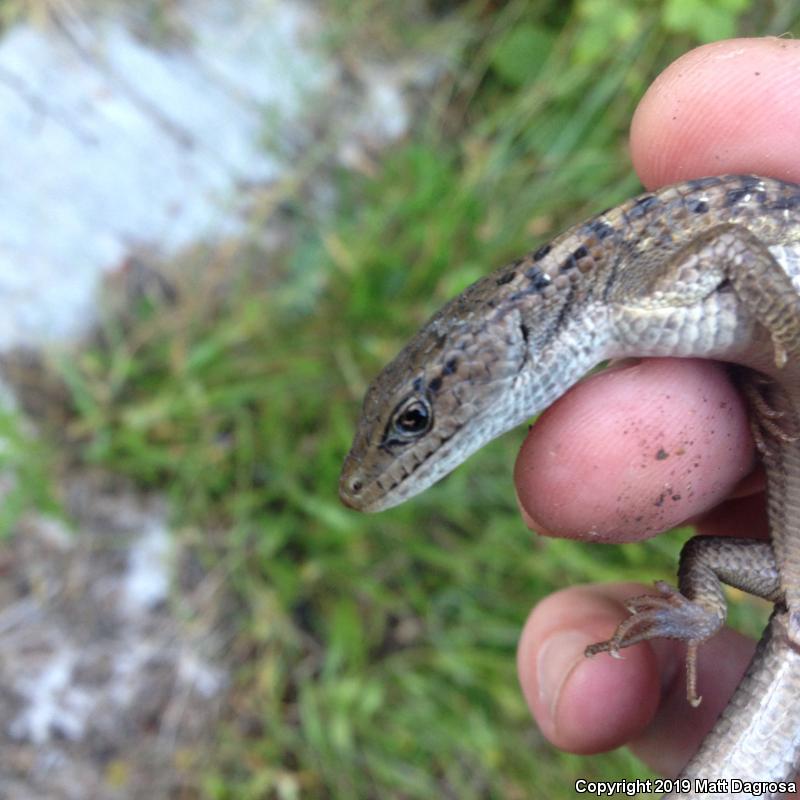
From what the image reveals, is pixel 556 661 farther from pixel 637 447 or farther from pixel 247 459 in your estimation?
pixel 247 459

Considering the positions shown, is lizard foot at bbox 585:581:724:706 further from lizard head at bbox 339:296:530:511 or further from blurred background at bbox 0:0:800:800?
blurred background at bbox 0:0:800:800

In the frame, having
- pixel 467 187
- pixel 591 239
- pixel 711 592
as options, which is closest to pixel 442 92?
pixel 467 187

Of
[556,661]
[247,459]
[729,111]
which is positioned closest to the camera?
[729,111]

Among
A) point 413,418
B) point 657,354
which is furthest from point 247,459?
point 657,354

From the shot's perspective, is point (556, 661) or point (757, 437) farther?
point (556, 661)

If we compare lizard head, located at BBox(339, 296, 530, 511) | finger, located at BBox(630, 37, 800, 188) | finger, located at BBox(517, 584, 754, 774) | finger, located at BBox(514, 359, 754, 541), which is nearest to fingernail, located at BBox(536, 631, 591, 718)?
finger, located at BBox(517, 584, 754, 774)
